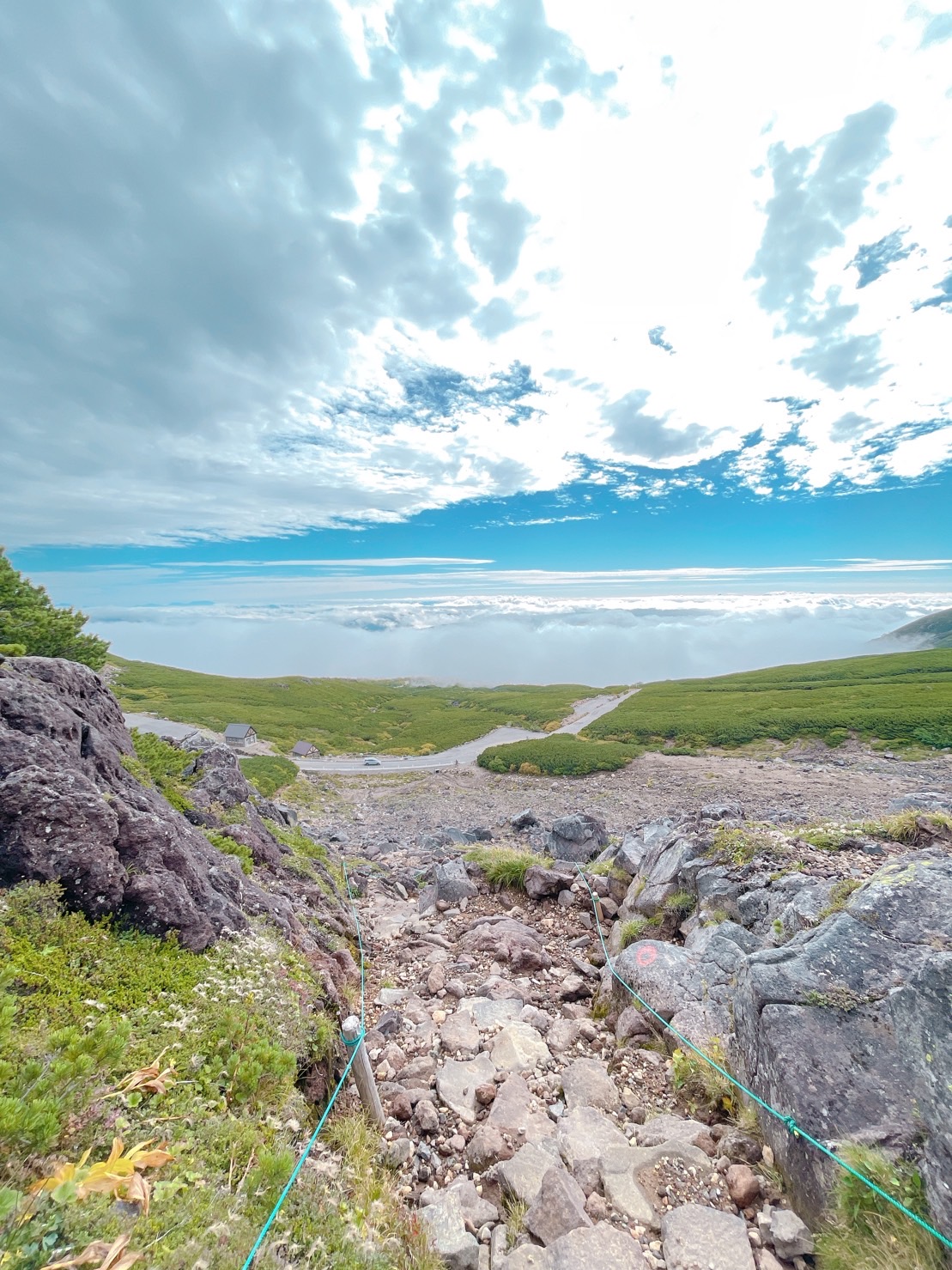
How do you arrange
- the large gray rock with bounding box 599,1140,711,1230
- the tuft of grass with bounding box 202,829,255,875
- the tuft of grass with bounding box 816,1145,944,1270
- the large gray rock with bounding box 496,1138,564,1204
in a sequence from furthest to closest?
the tuft of grass with bounding box 202,829,255,875 → the large gray rock with bounding box 496,1138,564,1204 → the large gray rock with bounding box 599,1140,711,1230 → the tuft of grass with bounding box 816,1145,944,1270

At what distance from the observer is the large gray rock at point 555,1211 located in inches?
191

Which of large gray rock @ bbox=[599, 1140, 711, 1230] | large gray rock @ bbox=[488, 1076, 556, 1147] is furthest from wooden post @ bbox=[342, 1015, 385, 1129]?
large gray rock @ bbox=[599, 1140, 711, 1230]

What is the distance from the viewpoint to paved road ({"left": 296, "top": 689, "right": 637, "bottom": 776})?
68.3 metres

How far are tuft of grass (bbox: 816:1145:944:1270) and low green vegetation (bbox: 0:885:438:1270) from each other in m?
3.62

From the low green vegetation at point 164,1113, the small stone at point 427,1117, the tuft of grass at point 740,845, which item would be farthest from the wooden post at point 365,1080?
the tuft of grass at point 740,845

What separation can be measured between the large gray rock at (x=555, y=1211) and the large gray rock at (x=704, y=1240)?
0.78 meters

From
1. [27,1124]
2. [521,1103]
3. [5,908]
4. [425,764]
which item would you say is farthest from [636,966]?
[425,764]

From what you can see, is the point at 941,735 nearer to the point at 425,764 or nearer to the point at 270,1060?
the point at 425,764

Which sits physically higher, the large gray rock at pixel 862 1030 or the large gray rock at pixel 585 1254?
the large gray rock at pixel 862 1030

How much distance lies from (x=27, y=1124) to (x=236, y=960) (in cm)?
380

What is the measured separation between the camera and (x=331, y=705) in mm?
139500

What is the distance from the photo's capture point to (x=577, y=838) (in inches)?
830

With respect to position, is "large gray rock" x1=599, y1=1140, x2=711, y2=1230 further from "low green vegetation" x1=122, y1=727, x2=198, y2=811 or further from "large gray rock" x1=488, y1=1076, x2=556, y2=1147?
"low green vegetation" x1=122, y1=727, x2=198, y2=811

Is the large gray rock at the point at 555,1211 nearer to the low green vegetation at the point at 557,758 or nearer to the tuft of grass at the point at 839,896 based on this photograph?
the tuft of grass at the point at 839,896
